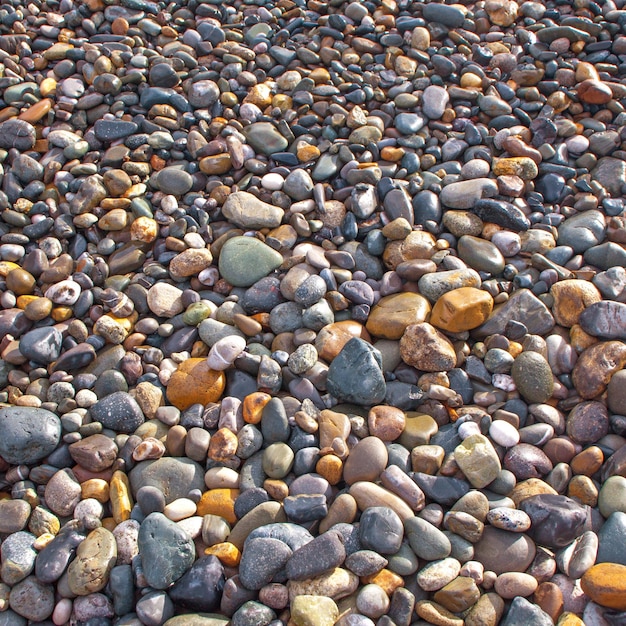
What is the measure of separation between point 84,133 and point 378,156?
6.05ft

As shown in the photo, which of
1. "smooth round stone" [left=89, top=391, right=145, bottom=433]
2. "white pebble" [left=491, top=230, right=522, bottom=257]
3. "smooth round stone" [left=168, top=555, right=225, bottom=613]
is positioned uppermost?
"white pebble" [left=491, top=230, right=522, bottom=257]

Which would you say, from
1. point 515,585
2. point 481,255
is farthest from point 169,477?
point 481,255

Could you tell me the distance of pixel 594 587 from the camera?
1925mm

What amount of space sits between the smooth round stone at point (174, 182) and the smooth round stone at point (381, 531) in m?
2.10

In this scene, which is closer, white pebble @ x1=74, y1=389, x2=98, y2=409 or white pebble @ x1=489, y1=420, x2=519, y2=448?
white pebble @ x1=489, y1=420, x2=519, y2=448

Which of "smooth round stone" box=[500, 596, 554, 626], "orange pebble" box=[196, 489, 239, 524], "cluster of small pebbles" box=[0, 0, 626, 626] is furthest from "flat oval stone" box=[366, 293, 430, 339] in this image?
"smooth round stone" box=[500, 596, 554, 626]

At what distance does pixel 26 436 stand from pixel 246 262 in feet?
4.25

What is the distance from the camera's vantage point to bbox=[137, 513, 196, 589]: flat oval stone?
2021 mm

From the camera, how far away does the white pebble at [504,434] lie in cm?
237

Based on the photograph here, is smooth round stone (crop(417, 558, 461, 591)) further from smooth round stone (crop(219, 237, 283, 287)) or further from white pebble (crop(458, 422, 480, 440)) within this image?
smooth round stone (crop(219, 237, 283, 287))

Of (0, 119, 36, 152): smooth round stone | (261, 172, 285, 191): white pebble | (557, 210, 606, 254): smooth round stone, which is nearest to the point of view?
(557, 210, 606, 254): smooth round stone

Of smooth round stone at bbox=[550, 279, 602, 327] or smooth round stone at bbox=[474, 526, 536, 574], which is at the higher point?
smooth round stone at bbox=[550, 279, 602, 327]

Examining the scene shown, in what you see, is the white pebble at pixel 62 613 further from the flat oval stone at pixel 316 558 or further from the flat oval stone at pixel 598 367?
the flat oval stone at pixel 598 367

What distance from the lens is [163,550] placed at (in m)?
2.05
